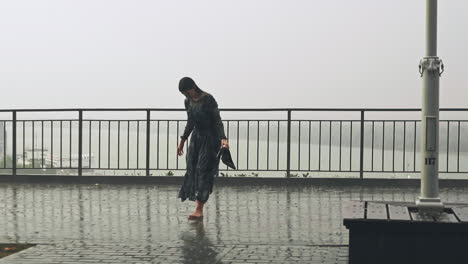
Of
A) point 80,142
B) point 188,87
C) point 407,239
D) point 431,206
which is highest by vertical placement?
point 188,87

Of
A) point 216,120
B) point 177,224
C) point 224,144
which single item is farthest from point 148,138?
point 177,224

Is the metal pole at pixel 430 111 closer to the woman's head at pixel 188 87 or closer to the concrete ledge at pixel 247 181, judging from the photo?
the woman's head at pixel 188 87

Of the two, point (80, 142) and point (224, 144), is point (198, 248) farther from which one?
point (80, 142)

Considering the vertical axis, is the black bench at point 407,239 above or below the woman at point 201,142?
below

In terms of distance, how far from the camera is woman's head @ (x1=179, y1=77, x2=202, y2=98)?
8.98 m

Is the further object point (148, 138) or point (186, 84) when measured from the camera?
point (148, 138)

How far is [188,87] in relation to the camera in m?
9.00

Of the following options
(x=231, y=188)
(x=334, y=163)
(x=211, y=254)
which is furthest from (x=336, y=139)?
(x=211, y=254)

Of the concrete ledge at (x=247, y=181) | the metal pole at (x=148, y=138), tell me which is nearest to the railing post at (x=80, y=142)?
the concrete ledge at (x=247, y=181)

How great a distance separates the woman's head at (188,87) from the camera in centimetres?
898

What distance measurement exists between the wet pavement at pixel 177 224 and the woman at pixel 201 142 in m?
0.37

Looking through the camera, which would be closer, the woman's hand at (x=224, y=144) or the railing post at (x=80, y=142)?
the woman's hand at (x=224, y=144)

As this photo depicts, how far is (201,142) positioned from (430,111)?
395cm

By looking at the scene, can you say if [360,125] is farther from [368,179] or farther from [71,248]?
[71,248]
